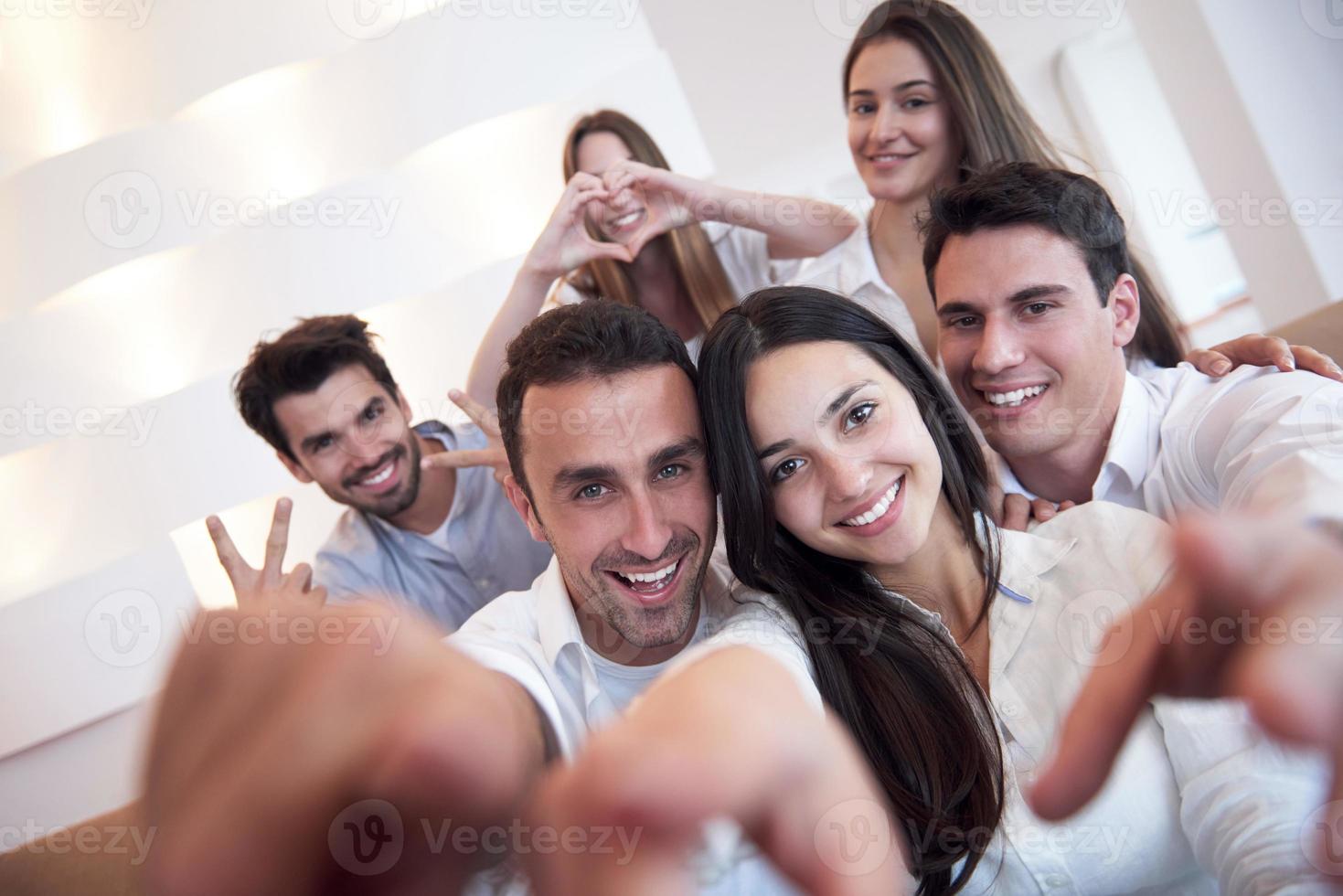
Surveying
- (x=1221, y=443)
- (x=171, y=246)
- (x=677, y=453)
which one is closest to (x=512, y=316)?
(x=677, y=453)

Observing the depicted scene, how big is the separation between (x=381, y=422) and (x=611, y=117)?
94 cm

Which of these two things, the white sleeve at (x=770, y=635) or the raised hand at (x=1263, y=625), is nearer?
the raised hand at (x=1263, y=625)

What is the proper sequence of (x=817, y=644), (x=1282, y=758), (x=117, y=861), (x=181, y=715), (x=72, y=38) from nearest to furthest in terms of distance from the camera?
(x=181, y=715) → (x=1282, y=758) → (x=817, y=644) → (x=117, y=861) → (x=72, y=38)

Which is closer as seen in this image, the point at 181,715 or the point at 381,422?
the point at 181,715

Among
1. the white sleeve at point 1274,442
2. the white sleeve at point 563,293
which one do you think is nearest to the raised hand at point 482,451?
the white sleeve at point 563,293

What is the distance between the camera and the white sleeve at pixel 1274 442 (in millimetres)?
1088

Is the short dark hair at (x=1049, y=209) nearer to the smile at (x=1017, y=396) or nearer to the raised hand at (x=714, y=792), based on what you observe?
the smile at (x=1017, y=396)

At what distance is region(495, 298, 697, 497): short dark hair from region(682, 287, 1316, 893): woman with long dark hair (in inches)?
3.5

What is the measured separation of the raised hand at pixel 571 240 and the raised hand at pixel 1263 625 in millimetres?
1657

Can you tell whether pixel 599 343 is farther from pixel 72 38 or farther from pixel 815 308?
pixel 72 38

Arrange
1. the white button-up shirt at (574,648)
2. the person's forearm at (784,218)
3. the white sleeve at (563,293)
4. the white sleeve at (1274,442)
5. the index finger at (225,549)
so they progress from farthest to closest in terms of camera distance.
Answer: the white sleeve at (563,293) → the person's forearm at (784,218) → the index finger at (225,549) → the white button-up shirt at (574,648) → the white sleeve at (1274,442)

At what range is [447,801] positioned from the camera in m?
0.57

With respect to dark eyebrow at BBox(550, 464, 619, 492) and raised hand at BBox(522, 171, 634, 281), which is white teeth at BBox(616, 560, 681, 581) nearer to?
dark eyebrow at BBox(550, 464, 619, 492)

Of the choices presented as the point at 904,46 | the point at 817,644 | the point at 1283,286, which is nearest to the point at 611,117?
the point at 904,46
